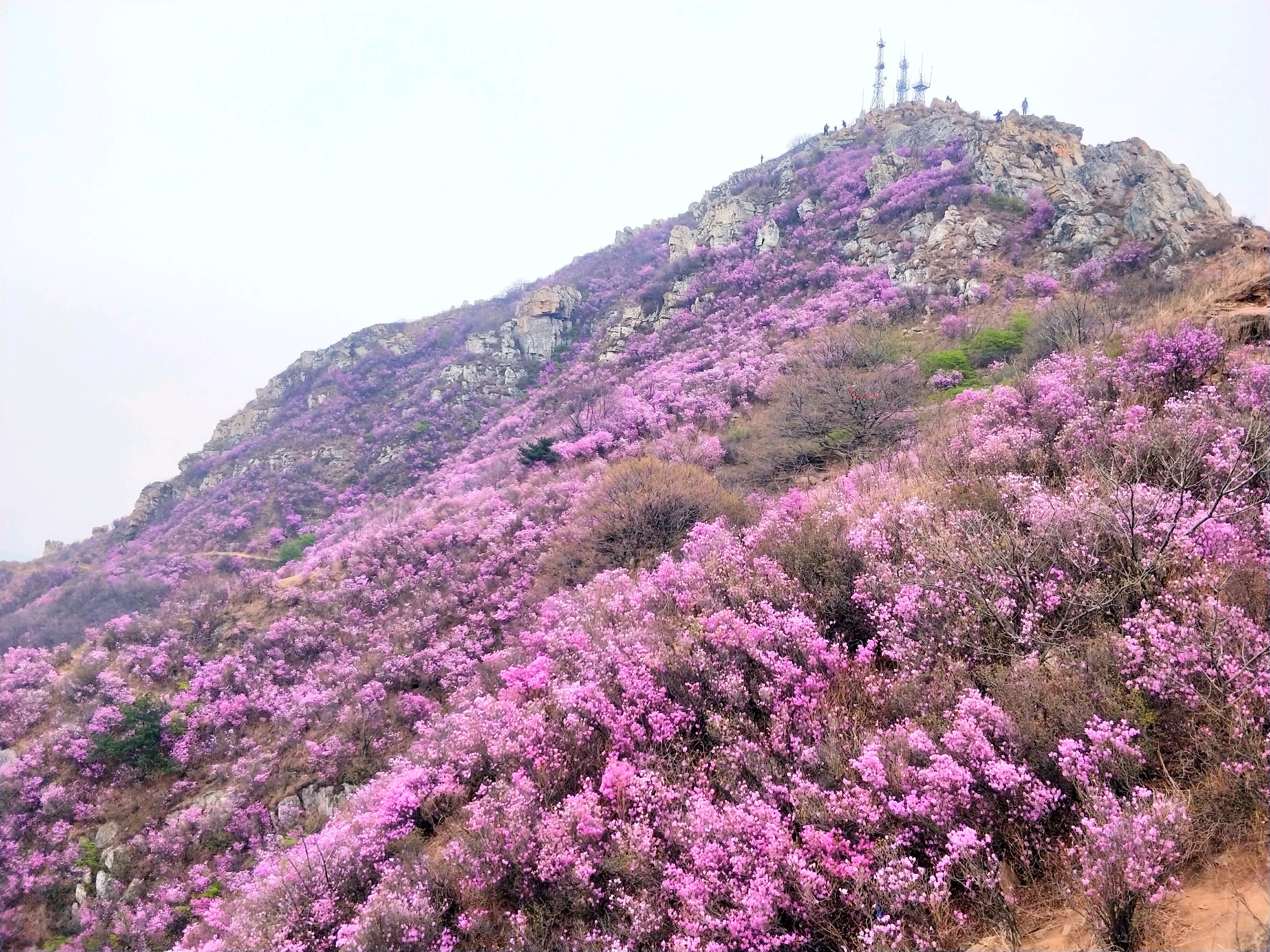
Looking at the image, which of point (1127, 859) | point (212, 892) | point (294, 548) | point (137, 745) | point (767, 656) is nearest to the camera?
point (1127, 859)

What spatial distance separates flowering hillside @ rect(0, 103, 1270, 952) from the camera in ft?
11.8

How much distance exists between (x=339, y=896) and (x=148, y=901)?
7.65 meters

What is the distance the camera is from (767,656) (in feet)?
18.6

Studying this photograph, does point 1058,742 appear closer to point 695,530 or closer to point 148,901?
point 695,530

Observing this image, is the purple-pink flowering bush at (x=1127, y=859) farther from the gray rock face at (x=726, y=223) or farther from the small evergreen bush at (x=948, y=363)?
the gray rock face at (x=726, y=223)

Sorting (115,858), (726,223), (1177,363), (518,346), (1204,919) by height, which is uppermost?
(726,223)

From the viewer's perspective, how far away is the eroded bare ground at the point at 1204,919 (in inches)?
101

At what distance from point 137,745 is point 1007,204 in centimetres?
3657

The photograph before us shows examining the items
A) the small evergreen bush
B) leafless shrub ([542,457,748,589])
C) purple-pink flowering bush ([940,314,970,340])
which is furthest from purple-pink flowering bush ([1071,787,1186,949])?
purple-pink flowering bush ([940,314,970,340])

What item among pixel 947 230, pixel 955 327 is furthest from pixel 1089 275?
pixel 947 230

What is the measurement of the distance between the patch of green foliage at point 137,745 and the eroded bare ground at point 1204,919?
53.2ft

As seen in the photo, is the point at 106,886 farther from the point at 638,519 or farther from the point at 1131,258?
the point at 1131,258

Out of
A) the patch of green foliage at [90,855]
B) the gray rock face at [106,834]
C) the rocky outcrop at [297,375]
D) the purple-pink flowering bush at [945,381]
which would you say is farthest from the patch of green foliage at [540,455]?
the rocky outcrop at [297,375]

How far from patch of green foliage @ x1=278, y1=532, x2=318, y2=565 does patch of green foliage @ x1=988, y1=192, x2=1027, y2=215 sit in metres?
35.7
